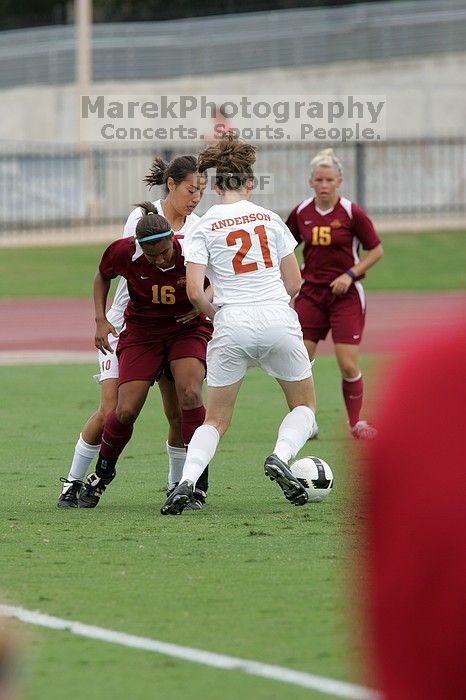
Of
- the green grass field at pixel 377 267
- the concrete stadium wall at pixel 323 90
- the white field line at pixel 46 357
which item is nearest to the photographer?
the white field line at pixel 46 357

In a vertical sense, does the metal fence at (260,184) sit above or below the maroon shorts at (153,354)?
above

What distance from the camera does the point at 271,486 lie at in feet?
29.0

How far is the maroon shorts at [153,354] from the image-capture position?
779cm

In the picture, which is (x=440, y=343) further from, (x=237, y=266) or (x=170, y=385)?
(x=170, y=385)

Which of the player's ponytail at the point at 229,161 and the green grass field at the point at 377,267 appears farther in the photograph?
the green grass field at the point at 377,267

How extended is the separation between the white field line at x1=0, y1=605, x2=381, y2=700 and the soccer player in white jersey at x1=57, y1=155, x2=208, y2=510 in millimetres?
2572

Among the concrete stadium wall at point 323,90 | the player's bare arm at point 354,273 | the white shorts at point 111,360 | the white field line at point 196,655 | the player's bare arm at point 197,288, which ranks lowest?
the white field line at point 196,655

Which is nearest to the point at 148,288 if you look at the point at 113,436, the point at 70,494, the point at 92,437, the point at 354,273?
the point at 113,436

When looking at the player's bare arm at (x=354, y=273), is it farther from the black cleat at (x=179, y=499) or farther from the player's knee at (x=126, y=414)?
the black cleat at (x=179, y=499)

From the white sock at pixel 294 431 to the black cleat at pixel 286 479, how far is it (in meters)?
0.13

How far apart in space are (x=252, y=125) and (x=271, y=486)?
29.0 meters

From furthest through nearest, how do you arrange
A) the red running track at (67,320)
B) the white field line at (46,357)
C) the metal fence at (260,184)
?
the metal fence at (260,184), the red running track at (67,320), the white field line at (46,357)

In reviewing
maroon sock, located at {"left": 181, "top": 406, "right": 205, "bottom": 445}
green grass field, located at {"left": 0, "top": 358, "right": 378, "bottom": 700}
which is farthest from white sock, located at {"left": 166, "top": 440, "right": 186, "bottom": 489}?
maroon sock, located at {"left": 181, "top": 406, "right": 205, "bottom": 445}

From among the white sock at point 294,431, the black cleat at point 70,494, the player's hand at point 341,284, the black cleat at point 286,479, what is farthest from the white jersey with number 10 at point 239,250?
the player's hand at point 341,284
